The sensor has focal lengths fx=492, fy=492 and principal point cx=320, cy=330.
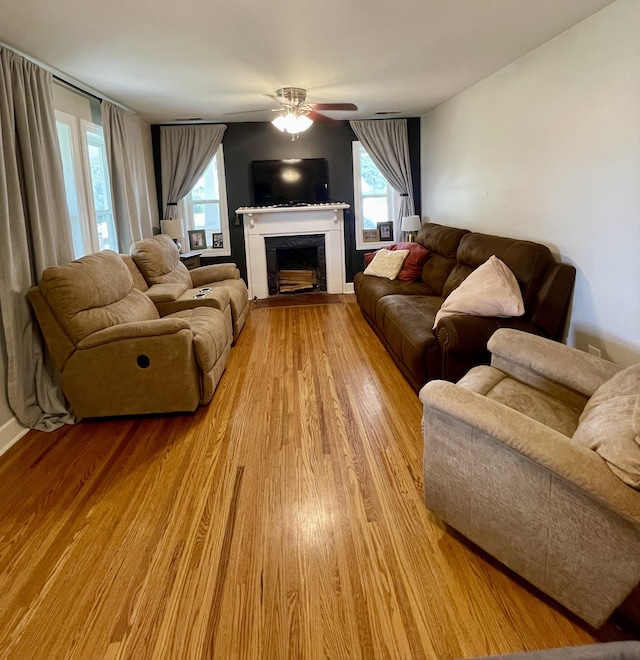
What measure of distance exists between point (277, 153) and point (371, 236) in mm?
1711

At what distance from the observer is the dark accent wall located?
650 centimetres

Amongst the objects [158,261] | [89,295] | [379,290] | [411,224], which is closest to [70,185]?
[158,261]

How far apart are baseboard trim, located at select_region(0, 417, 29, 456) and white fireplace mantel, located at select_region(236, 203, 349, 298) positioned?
160 inches

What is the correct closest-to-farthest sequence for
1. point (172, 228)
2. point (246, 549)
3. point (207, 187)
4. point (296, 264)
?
point (246, 549) → point (172, 228) → point (207, 187) → point (296, 264)

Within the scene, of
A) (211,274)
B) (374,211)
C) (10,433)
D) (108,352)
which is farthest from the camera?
(374,211)

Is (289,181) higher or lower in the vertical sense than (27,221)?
higher

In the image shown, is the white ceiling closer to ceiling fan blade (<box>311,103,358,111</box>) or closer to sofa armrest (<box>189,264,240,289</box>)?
ceiling fan blade (<box>311,103,358,111</box>)

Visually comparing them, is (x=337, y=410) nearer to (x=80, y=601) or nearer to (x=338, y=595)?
(x=338, y=595)

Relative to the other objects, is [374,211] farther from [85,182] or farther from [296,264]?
[85,182]

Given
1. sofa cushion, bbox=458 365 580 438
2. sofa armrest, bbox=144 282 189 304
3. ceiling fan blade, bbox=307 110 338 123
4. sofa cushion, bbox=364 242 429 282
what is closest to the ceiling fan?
ceiling fan blade, bbox=307 110 338 123

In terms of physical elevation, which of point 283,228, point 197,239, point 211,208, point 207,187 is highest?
point 207,187

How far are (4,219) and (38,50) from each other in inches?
45.6

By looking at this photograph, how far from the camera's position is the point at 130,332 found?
10.2ft

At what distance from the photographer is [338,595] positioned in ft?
5.79
